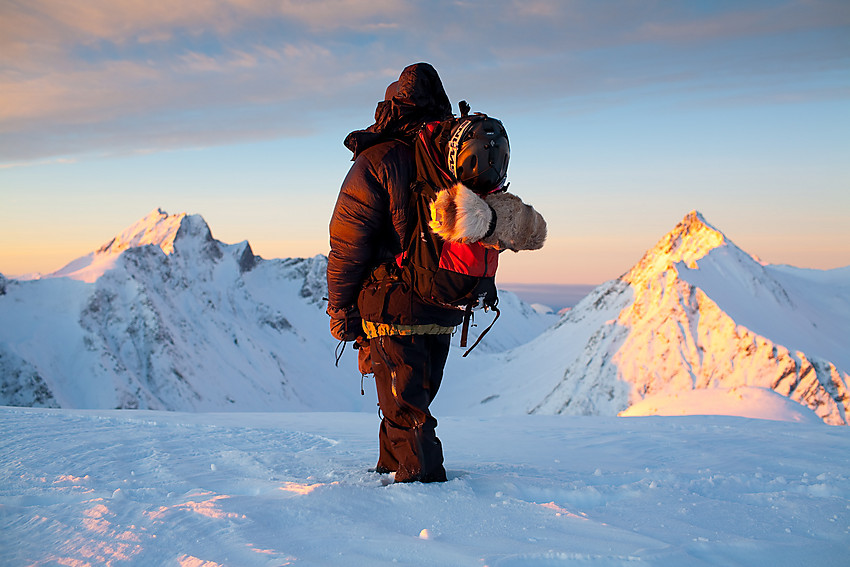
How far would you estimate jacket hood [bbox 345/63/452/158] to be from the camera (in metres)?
4.69

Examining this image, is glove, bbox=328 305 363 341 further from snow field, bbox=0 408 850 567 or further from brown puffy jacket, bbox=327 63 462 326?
snow field, bbox=0 408 850 567

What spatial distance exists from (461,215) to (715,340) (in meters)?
30.2

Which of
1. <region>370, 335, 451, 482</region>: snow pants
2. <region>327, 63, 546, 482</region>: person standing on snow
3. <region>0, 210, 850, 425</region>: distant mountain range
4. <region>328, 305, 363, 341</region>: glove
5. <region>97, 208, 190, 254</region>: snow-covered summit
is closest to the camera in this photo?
<region>327, 63, 546, 482</region>: person standing on snow

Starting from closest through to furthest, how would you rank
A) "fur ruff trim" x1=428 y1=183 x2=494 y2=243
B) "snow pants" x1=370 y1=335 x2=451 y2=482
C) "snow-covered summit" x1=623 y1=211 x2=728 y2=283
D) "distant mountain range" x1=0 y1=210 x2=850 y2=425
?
"fur ruff trim" x1=428 y1=183 x2=494 y2=243, "snow pants" x1=370 y1=335 x2=451 y2=482, "distant mountain range" x1=0 y1=210 x2=850 y2=425, "snow-covered summit" x1=623 y1=211 x2=728 y2=283

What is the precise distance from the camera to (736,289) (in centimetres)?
3347

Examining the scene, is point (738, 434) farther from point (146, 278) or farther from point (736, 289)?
point (146, 278)

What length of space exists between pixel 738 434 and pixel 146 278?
230ft

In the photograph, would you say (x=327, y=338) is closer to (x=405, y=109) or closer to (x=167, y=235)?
(x=167, y=235)

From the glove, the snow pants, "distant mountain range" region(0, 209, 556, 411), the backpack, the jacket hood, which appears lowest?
"distant mountain range" region(0, 209, 556, 411)

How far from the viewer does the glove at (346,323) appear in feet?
16.0

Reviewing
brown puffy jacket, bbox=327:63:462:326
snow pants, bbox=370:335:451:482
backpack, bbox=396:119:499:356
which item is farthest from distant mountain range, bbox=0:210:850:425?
brown puffy jacket, bbox=327:63:462:326

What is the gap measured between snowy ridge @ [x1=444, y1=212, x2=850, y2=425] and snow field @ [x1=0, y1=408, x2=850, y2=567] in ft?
78.3

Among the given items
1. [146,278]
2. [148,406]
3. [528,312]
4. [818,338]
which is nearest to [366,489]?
[818,338]

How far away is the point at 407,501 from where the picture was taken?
4.03 m
